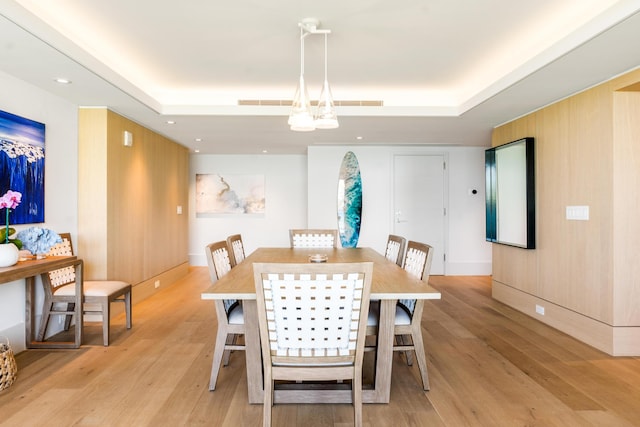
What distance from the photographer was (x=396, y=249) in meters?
3.13

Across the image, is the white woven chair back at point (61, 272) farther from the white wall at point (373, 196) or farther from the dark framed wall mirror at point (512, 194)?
the dark framed wall mirror at point (512, 194)

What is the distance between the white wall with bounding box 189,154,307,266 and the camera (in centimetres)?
721

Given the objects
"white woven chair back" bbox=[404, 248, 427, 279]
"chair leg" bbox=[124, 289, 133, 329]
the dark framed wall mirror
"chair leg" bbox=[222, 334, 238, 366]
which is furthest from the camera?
the dark framed wall mirror

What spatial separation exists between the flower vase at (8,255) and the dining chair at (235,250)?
1.42 metres

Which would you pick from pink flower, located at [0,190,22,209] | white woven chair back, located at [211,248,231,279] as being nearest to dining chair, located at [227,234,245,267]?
white woven chair back, located at [211,248,231,279]

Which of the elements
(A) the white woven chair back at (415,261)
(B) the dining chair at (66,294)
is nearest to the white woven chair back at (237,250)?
(B) the dining chair at (66,294)

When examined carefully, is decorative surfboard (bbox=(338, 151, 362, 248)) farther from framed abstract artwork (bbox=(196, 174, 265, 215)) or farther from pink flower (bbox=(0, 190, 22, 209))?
pink flower (bbox=(0, 190, 22, 209))

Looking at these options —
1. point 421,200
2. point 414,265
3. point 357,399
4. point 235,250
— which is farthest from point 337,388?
point 421,200

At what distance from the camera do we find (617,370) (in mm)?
2656

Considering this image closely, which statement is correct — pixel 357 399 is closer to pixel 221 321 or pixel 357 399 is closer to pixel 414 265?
pixel 221 321

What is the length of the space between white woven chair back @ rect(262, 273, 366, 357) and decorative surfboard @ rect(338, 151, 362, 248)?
14.6 ft

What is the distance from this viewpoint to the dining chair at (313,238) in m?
4.06

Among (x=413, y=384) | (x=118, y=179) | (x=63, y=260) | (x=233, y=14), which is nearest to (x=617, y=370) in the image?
(x=413, y=384)

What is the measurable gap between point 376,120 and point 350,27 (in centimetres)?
175
